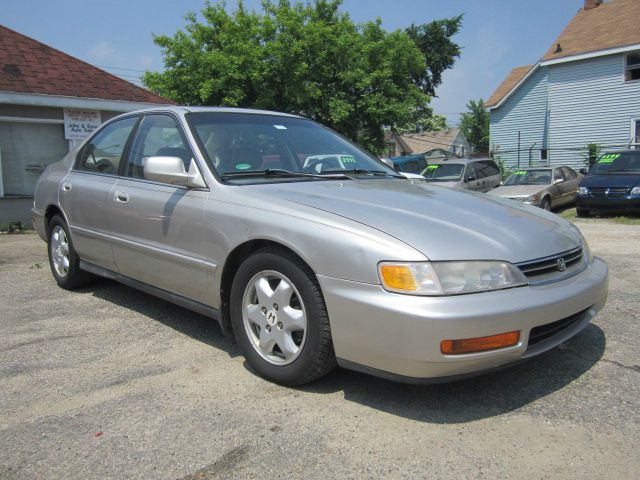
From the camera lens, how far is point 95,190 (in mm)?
4410

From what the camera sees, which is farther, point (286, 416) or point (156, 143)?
point (156, 143)

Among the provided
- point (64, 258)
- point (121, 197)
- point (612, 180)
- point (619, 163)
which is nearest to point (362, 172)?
point (121, 197)

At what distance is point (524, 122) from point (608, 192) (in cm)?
1512

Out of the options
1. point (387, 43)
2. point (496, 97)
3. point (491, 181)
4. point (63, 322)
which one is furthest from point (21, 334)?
point (496, 97)

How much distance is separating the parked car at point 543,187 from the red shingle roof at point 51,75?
28.8ft

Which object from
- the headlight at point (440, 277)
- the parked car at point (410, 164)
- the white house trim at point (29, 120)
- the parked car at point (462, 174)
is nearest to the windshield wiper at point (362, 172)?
the headlight at point (440, 277)

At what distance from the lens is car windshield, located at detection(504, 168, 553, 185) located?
14.1 meters

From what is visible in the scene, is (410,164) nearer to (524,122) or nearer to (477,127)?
(524,122)

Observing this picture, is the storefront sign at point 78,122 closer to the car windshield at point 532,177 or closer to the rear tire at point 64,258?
the rear tire at point 64,258

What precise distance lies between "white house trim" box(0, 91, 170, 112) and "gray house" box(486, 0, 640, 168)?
1716cm

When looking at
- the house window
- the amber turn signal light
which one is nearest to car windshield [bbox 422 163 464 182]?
the house window

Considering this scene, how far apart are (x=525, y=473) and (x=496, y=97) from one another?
27.9 m

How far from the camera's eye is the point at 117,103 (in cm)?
1156

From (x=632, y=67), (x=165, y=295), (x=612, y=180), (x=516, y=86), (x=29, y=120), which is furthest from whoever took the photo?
(x=516, y=86)
